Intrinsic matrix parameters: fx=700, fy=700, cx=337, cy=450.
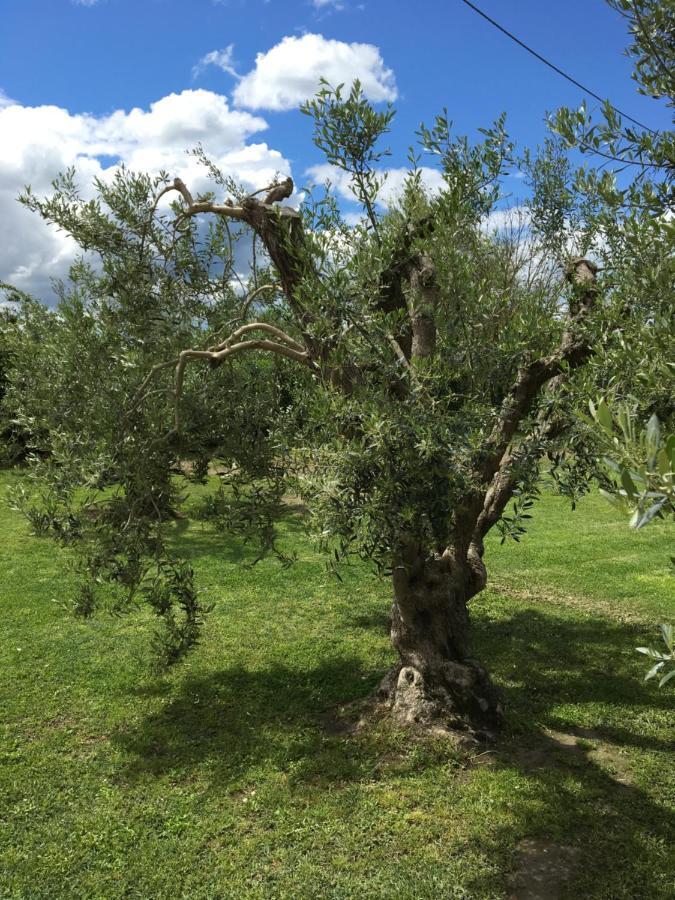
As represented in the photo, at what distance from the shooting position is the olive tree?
19.2ft

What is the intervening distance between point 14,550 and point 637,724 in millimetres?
14397

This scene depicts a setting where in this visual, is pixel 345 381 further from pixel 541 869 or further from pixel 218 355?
pixel 541 869

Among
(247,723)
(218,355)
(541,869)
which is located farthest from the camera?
(247,723)

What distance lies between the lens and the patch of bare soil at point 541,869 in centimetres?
543

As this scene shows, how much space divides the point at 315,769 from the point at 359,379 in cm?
411

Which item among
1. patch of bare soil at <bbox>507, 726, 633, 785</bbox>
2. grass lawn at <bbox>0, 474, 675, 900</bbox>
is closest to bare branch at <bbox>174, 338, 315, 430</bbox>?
grass lawn at <bbox>0, 474, 675, 900</bbox>

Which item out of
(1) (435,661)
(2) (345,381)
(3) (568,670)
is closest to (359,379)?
(2) (345,381)

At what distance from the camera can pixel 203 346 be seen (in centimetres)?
812

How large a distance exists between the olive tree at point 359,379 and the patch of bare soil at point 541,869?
69.8 inches

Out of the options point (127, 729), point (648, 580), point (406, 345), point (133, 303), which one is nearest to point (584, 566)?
point (648, 580)

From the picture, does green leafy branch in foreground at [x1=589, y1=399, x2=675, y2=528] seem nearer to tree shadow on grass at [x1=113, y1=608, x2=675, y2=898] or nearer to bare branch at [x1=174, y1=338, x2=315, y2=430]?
tree shadow on grass at [x1=113, y1=608, x2=675, y2=898]

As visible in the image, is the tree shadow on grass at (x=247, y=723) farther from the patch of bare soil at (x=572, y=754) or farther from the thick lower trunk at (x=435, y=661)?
the patch of bare soil at (x=572, y=754)

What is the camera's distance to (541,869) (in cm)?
570

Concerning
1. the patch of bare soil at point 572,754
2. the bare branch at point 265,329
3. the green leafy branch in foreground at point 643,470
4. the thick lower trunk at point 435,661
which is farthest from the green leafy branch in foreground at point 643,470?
the patch of bare soil at point 572,754
